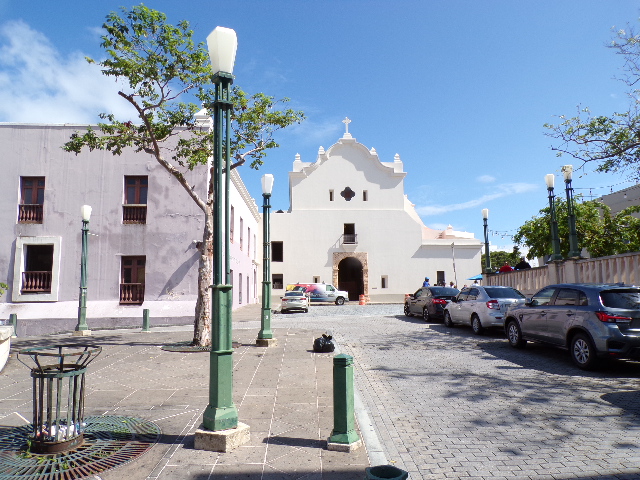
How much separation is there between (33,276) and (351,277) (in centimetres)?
2563

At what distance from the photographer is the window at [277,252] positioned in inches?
1404

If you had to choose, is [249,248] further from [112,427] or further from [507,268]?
[112,427]

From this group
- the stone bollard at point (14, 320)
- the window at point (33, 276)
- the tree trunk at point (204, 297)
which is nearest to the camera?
the tree trunk at point (204, 297)

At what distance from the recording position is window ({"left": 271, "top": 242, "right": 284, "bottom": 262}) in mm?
35656

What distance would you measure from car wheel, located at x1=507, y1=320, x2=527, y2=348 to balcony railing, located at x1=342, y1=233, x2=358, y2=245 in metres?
25.0

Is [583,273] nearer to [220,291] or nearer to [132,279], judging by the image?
[220,291]

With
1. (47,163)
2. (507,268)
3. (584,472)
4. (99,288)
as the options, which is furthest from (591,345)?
(47,163)

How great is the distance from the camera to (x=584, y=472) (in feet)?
12.8

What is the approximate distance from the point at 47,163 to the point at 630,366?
20.5 metres

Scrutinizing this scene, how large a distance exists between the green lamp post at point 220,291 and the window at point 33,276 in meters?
15.9

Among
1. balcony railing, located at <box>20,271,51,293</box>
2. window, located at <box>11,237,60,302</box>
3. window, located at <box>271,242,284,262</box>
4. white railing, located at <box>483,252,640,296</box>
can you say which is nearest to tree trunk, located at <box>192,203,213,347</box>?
window, located at <box>11,237,60,302</box>

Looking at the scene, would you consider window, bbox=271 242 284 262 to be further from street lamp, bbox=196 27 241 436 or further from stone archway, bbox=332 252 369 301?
street lamp, bbox=196 27 241 436

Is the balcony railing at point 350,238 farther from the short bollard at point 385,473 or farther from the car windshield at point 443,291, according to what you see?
the short bollard at point 385,473

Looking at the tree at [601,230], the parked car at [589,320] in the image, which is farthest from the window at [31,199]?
the tree at [601,230]
